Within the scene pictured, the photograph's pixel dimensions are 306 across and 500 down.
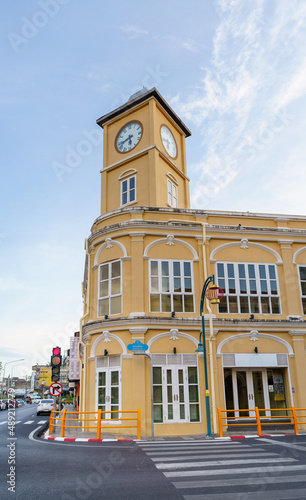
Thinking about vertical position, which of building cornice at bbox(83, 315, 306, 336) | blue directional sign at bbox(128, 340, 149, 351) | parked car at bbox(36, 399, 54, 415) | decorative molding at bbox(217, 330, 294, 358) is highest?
building cornice at bbox(83, 315, 306, 336)

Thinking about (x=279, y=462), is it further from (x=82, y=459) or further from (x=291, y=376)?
(x=291, y=376)

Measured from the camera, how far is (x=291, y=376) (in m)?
18.4

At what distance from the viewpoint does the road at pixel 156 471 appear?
7.00m

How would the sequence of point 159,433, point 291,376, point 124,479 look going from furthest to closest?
point 291,376 → point 159,433 → point 124,479

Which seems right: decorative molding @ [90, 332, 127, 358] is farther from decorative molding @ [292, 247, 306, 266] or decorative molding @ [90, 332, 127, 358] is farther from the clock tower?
decorative molding @ [292, 247, 306, 266]

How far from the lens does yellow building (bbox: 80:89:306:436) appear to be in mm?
17234

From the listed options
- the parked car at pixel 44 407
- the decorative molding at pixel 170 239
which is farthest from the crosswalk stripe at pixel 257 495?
the parked car at pixel 44 407

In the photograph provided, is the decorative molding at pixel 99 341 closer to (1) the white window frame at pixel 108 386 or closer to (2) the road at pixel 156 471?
(1) the white window frame at pixel 108 386

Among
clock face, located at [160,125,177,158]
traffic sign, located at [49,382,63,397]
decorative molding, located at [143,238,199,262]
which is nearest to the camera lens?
traffic sign, located at [49,382,63,397]

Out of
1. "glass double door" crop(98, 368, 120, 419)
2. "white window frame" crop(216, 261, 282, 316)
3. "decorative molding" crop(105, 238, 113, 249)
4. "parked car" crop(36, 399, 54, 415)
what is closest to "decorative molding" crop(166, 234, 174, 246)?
"white window frame" crop(216, 261, 282, 316)

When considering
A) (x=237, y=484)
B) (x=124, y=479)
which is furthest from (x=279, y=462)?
(x=124, y=479)

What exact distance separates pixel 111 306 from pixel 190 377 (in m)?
4.54

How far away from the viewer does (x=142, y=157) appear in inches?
888

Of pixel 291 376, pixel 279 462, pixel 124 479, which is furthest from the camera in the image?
pixel 291 376
